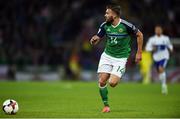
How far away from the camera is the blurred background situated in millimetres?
48594

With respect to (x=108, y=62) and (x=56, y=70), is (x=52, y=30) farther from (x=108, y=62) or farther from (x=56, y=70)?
(x=108, y=62)

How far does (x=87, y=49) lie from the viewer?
51250 mm

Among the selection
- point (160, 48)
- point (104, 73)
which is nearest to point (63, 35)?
point (160, 48)

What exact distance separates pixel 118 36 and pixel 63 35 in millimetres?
34919

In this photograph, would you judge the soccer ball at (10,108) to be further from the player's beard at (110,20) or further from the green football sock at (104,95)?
the player's beard at (110,20)

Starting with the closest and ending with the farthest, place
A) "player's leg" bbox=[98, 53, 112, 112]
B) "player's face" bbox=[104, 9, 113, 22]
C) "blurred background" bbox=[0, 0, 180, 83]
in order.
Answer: "player's face" bbox=[104, 9, 113, 22], "player's leg" bbox=[98, 53, 112, 112], "blurred background" bbox=[0, 0, 180, 83]

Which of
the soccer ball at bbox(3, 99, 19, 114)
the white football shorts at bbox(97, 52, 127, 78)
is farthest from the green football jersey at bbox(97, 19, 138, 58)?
the soccer ball at bbox(3, 99, 19, 114)

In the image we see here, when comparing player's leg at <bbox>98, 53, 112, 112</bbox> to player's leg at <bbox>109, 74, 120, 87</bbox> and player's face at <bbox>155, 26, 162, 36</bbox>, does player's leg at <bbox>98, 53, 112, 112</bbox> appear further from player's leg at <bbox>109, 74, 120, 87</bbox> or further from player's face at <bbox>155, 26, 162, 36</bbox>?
player's face at <bbox>155, 26, 162, 36</bbox>

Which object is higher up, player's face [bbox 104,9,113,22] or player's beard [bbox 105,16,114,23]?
player's face [bbox 104,9,113,22]

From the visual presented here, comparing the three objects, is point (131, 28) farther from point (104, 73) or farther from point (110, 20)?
point (104, 73)

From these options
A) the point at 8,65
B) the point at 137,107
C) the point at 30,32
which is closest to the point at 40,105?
the point at 137,107

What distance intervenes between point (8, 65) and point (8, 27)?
3.93m

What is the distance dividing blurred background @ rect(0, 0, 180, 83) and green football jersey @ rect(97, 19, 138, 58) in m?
27.2

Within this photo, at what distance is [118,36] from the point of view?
1938cm
